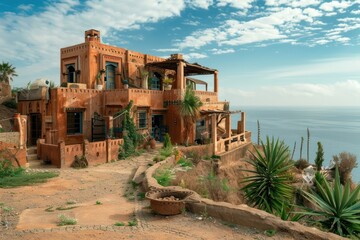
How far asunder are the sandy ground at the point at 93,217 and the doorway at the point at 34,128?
925 centimetres

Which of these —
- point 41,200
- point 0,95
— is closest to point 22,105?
point 0,95

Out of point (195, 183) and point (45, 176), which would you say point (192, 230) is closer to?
point (195, 183)

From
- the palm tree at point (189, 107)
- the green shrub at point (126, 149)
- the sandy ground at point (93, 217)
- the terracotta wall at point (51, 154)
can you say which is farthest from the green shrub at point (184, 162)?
the terracotta wall at point (51, 154)

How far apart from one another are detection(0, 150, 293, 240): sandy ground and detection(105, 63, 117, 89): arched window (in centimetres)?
1167

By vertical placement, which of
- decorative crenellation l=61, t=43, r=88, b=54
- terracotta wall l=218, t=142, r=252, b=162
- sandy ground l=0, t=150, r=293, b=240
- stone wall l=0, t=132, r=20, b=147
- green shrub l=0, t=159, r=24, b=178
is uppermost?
decorative crenellation l=61, t=43, r=88, b=54

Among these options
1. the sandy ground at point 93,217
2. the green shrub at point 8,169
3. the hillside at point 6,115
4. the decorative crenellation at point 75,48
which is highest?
the decorative crenellation at point 75,48

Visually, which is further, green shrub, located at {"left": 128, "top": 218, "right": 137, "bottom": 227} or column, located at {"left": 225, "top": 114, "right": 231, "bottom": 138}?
column, located at {"left": 225, "top": 114, "right": 231, "bottom": 138}

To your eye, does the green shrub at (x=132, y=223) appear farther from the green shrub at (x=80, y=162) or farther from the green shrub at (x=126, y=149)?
the green shrub at (x=126, y=149)

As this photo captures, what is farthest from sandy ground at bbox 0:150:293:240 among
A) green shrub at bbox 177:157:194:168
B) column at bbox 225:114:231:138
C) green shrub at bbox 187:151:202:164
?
column at bbox 225:114:231:138

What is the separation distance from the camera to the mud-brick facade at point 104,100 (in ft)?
57.8

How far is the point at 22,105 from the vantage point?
19.7 m

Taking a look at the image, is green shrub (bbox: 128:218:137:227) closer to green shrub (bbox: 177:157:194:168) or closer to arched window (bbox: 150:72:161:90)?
green shrub (bbox: 177:157:194:168)

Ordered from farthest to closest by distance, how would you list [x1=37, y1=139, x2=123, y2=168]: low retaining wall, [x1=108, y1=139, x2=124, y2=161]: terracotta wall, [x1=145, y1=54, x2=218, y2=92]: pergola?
[x1=145, y1=54, x2=218, y2=92]: pergola < [x1=108, y1=139, x2=124, y2=161]: terracotta wall < [x1=37, y1=139, x2=123, y2=168]: low retaining wall

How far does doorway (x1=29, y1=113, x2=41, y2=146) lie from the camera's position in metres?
18.8
